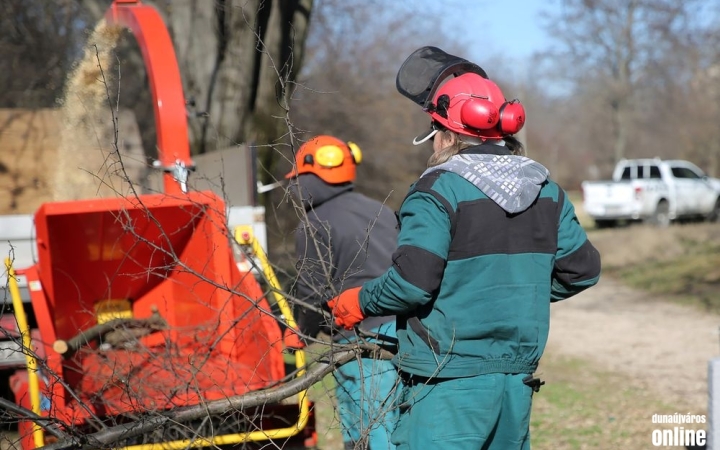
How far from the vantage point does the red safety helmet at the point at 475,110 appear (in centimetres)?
286

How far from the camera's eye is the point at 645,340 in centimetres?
938

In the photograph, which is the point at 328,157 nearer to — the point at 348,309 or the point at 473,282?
the point at 348,309

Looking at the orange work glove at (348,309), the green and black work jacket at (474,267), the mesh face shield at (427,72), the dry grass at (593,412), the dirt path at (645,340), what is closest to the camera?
the green and black work jacket at (474,267)

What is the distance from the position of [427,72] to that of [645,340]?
7.20 metres

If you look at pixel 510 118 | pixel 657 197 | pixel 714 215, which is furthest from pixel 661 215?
pixel 510 118

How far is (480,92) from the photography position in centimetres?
296

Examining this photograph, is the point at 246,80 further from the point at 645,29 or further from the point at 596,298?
the point at 645,29

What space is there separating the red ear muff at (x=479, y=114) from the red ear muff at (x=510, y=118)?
0.03m

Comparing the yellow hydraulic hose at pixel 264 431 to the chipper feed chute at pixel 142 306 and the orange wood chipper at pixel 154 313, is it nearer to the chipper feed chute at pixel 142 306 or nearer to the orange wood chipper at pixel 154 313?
the orange wood chipper at pixel 154 313

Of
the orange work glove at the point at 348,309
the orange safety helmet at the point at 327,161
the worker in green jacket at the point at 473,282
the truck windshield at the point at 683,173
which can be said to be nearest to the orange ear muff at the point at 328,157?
the orange safety helmet at the point at 327,161

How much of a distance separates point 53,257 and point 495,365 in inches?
103

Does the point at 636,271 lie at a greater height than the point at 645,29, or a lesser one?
lesser

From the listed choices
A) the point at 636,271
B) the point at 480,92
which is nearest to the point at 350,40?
the point at 636,271

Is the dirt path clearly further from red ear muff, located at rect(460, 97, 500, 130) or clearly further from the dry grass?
red ear muff, located at rect(460, 97, 500, 130)
